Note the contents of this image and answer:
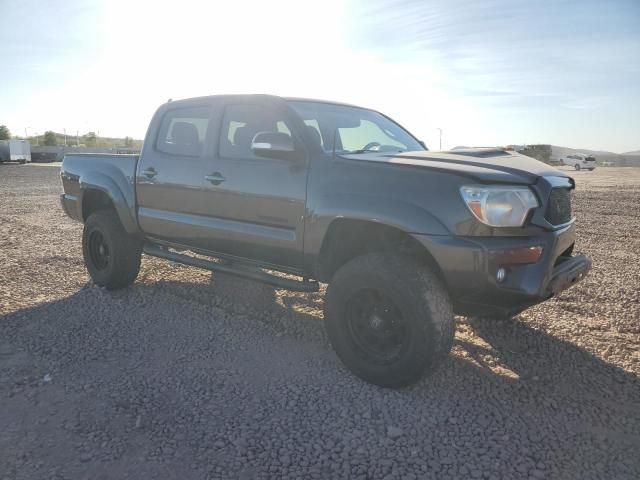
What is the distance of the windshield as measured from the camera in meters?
3.96

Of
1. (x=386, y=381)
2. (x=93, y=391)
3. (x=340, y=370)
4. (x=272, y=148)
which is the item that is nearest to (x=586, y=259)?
(x=386, y=381)

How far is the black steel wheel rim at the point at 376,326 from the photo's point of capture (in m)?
3.24

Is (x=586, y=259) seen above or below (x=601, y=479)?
above

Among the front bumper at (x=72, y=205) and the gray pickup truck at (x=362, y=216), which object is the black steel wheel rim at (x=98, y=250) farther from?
the gray pickup truck at (x=362, y=216)

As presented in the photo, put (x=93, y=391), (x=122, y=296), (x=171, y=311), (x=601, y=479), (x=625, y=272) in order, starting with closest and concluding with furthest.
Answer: (x=601, y=479), (x=93, y=391), (x=171, y=311), (x=122, y=296), (x=625, y=272)

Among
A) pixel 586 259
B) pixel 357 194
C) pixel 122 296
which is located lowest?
pixel 122 296

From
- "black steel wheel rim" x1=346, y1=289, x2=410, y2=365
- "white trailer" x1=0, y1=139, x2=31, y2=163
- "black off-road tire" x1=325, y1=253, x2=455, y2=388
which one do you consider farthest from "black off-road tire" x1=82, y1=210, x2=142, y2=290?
"white trailer" x1=0, y1=139, x2=31, y2=163

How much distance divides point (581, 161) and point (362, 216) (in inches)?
1836

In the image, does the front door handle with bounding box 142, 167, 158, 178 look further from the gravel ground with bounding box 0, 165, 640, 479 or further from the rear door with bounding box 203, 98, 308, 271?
the gravel ground with bounding box 0, 165, 640, 479

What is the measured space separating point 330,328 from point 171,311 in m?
1.90

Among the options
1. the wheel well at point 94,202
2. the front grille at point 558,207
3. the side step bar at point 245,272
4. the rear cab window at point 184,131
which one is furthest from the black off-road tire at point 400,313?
the wheel well at point 94,202

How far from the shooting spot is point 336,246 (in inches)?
141

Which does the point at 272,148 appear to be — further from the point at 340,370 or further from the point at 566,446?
the point at 566,446

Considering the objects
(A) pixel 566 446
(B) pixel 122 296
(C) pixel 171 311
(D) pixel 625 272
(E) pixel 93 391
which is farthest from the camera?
(D) pixel 625 272
